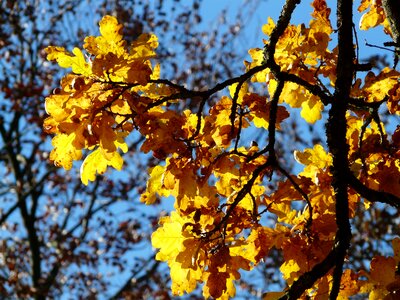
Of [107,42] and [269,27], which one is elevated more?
[269,27]

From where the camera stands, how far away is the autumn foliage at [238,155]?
6.43ft

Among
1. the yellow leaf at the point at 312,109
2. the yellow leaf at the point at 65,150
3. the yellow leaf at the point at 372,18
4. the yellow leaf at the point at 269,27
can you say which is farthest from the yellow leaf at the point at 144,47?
the yellow leaf at the point at 372,18

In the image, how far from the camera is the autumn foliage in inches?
77.2

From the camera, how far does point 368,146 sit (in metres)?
2.21

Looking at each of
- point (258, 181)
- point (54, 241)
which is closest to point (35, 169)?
point (54, 241)

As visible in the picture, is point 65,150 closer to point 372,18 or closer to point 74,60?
point 74,60

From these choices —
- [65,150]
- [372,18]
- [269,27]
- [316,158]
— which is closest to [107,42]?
[65,150]

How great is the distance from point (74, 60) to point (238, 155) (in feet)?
2.27

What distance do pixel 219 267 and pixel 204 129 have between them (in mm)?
503

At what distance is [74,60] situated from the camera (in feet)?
6.49

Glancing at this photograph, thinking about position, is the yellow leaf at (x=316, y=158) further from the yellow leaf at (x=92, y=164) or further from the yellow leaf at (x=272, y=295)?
the yellow leaf at (x=92, y=164)

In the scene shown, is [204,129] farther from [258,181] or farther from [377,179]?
[377,179]

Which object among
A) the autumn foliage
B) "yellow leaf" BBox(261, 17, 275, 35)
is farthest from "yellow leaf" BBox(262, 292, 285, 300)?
"yellow leaf" BBox(261, 17, 275, 35)

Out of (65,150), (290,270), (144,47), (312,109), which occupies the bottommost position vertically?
(290,270)
